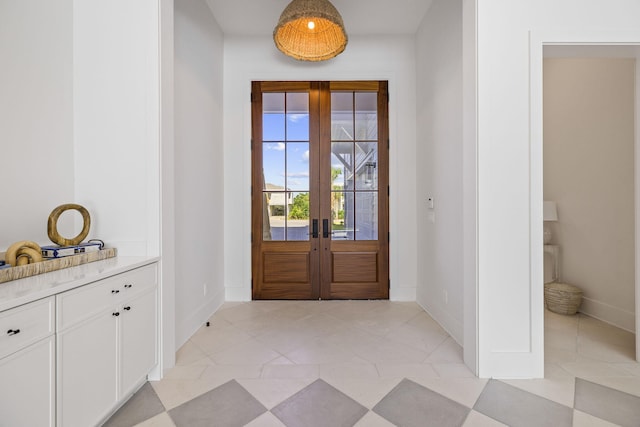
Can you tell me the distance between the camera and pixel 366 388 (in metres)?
1.78

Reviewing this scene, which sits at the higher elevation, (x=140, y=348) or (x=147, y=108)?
(x=147, y=108)

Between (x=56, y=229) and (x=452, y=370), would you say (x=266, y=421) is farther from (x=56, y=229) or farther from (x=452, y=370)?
(x=56, y=229)

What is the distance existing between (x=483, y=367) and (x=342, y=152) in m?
2.56

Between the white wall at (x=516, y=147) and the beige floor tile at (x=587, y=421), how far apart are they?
338 millimetres

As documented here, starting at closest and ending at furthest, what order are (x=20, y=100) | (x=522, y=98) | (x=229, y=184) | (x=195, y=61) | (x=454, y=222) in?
(x=20, y=100) < (x=522, y=98) < (x=454, y=222) < (x=195, y=61) < (x=229, y=184)

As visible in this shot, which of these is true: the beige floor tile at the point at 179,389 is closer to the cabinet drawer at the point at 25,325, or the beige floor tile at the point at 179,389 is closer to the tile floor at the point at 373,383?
the tile floor at the point at 373,383

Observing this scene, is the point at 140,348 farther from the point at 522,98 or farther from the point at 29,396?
the point at 522,98

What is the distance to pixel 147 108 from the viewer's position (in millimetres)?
1882

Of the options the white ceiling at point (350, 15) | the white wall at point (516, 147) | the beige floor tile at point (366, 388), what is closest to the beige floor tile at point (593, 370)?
the white wall at point (516, 147)

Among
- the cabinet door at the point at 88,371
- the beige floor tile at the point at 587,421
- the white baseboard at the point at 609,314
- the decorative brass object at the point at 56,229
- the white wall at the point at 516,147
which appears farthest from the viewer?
the white baseboard at the point at 609,314

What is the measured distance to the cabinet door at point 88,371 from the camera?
120 centimetres

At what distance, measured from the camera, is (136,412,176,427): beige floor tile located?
58.1 inches

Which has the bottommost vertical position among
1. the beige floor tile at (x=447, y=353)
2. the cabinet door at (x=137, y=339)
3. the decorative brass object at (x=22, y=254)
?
the beige floor tile at (x=447, y=353)

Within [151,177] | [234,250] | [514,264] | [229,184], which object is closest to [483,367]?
[514,264]
